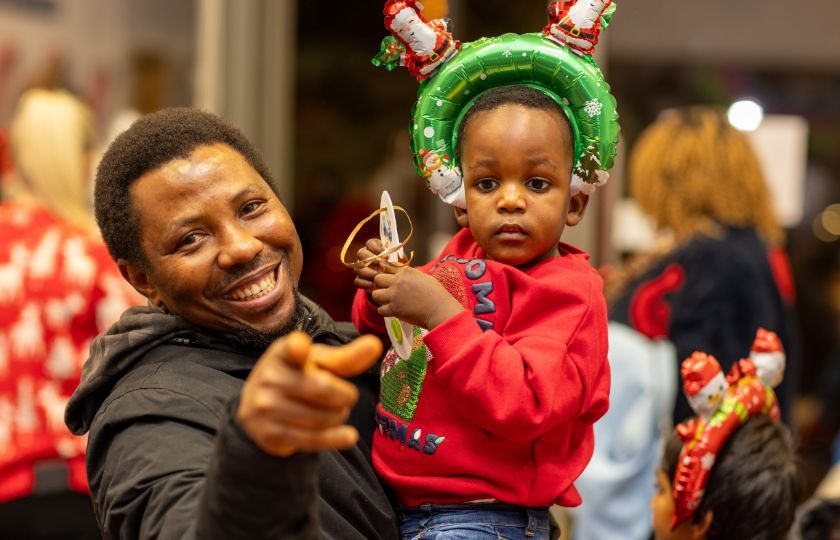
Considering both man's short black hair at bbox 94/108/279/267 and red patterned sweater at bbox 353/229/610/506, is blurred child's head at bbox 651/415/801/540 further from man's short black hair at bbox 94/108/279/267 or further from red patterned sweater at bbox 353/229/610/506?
man's short black hair at bbox 94/108/279/267

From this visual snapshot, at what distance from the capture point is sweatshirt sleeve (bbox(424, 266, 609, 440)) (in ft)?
5.62

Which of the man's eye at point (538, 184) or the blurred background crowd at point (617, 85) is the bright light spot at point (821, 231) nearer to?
the blurred background crowd at point (617, 85)

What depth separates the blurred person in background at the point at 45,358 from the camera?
3.48m

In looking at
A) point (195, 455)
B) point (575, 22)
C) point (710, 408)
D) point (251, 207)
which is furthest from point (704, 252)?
point (195, 455)

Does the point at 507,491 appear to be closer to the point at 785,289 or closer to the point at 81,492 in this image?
the point at 81,492

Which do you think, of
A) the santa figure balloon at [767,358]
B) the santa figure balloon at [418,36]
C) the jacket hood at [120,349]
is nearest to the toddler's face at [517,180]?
the santa figure balloon at [418,36]

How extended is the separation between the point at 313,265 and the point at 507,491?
165 inches

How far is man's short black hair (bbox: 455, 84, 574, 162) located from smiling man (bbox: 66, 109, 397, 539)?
1.40 ft

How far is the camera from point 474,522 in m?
1.88

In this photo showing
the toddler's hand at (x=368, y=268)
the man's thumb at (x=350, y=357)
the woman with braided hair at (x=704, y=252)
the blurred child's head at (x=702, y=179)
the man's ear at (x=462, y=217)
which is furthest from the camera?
the blurred child's head at (x=702, y=179)

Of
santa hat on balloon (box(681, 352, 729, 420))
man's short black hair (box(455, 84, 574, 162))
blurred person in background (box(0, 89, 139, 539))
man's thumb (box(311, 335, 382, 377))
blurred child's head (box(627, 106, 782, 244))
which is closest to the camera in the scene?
man's thumb (box(311, 335, 382, 377))

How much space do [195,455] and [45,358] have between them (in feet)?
7.05

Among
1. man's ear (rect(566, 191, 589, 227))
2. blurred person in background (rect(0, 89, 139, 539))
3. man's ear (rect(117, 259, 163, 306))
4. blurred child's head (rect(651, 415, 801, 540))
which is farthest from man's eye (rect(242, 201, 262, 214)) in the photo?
blurred person in background (rect(0, 89, 139, 539))

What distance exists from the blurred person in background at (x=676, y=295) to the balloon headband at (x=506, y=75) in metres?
1.70
